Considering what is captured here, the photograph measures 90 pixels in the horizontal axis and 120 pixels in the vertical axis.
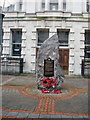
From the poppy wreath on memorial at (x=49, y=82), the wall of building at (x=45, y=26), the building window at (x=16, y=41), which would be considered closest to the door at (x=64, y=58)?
the wall of building at (x=45, y=26)

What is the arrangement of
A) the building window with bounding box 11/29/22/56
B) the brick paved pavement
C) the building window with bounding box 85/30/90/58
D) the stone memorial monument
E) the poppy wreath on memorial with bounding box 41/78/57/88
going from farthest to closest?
the building window with bounding box 11/29/22/56 → the building window with bounding box 85/30/90/58 → the stone memorial monument → the poppy wreath on memorial with bounding box 41/78/57/88 → the brick paved pavement

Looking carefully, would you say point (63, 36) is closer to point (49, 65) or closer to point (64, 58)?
point (64, 58)

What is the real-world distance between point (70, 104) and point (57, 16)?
11.2 metres

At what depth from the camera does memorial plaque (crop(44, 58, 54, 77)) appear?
7.30 metres

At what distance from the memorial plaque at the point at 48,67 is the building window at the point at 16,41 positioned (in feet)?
28.0

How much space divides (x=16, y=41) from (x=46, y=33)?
380 cm

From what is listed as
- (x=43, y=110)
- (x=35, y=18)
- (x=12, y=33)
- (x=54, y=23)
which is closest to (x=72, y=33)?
(x=54, y=23)

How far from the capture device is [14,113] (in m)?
4.36

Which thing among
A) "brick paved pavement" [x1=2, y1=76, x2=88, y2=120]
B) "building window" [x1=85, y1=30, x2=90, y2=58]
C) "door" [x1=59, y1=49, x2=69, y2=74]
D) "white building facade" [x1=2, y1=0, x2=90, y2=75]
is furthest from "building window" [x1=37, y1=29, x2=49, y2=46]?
"brick paved pavement" [x1=2, y1=76, x2=88, y2=120]

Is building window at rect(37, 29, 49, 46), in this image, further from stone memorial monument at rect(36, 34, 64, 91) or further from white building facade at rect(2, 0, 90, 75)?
stone memorial monument at rect(36, 34, 64, 91)

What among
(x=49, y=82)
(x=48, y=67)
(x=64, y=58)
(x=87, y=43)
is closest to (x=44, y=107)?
(x=49, y=82)

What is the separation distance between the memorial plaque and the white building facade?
22.5 feet

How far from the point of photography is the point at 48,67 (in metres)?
7.33

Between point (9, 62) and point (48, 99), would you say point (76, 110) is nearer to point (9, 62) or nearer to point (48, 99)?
point (48, 99)
